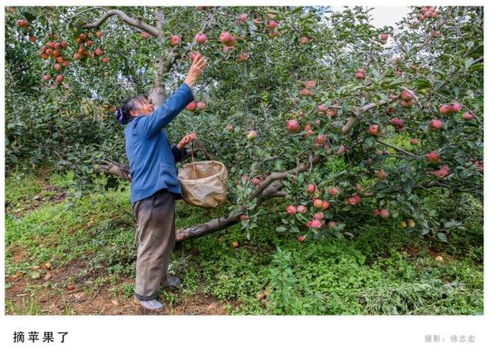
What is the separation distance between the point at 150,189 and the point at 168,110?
1.41 feet

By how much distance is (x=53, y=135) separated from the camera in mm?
Result: 2971

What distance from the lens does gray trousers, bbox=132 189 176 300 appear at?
225 cm

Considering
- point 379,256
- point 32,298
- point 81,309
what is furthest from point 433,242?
point 32,298

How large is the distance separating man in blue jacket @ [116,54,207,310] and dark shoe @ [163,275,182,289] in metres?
0.17

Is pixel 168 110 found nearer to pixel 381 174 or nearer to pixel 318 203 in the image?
pixel 318 203

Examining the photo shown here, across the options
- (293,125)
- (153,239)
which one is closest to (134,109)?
(153,239)

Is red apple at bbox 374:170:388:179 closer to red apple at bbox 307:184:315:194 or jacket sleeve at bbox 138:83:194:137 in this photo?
red apple at bbox 307:184:315:194

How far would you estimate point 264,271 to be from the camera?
262 centimetres

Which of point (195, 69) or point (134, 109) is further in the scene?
point (134, 109)

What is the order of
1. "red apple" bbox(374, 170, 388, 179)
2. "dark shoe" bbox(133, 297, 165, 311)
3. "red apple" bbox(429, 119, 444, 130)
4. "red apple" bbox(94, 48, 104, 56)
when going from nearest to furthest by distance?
"red apple" bbox(429, 119, 444, 130) → "dark shoe" bbox(133, 297, 165, 311) → "red apple" bbox(374, 170, 388, 179) → "red apple" bbox(94, 48, 104, 56)

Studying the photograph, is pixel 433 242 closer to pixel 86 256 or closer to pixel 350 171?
pixel 350 171

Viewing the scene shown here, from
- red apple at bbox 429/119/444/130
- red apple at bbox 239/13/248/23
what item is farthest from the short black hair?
red apple at bbox 429/119/444/130

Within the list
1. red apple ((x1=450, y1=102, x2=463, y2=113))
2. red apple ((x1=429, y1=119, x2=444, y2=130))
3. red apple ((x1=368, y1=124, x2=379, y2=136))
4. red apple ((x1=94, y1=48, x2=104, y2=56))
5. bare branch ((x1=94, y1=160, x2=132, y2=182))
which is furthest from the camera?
red apple ((x1=94, y1=48, x2=104, y2=56))

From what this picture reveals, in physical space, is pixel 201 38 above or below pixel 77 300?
above
